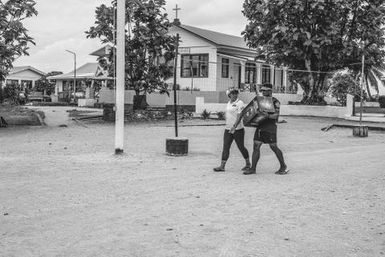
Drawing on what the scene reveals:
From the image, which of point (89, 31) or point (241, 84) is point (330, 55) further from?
point (89, 31)

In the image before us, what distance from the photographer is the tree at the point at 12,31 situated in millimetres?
18891

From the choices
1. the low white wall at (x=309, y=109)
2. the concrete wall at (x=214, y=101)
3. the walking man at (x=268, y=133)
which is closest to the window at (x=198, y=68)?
the concrete wall at (x=214, y=101)

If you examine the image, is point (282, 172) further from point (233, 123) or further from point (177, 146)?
point (177, 146)

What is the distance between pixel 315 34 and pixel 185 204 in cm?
2130

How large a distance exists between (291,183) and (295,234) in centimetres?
337

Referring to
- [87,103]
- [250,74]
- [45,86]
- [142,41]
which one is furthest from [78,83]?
[142,41]

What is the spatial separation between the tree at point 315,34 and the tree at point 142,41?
16.7 ft

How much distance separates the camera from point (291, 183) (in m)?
9.32

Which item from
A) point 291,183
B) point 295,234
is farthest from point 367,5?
point 295,234

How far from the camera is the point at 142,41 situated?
26406mm

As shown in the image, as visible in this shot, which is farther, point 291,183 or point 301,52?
point 301,52

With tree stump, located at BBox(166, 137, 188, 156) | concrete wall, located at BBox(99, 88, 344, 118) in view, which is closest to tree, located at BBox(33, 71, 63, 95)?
concrete wall, located at BBox(99, 88, 344, 118)

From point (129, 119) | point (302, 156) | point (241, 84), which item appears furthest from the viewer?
point (241, 84)

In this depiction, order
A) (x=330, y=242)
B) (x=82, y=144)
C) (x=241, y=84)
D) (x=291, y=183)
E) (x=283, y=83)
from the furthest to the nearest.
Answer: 1. (x=283, y=83)
2. (x=241, y=84)
3. (x=82, y=144)
4. (x=291, y=183)
5. (x=330, y=242)
